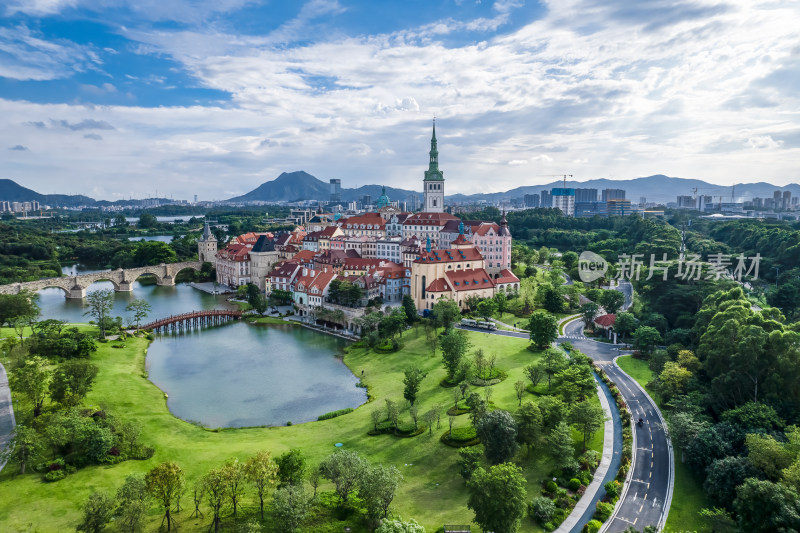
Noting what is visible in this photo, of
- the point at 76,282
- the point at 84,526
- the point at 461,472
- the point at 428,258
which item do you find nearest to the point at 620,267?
the point at 428,258

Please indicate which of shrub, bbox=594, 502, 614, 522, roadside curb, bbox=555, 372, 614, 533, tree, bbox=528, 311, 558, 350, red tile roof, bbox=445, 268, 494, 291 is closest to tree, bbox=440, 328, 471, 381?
tree, bbox=528, 311, 558, 350

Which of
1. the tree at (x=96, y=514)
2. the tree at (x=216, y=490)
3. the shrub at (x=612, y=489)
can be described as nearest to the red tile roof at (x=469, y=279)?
the shrub at (x=612, y=489)

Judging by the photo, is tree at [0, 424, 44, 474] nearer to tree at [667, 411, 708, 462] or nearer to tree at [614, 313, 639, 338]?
tree at [667, 411, 708, 462]

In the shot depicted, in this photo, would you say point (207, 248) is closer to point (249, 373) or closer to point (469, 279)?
point (469, 279)

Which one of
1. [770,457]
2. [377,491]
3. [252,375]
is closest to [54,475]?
[377,491]

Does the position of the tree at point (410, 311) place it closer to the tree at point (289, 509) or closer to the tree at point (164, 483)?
the tree at point (289, 509)

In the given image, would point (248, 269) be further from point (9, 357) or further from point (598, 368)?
point (598, 368)
